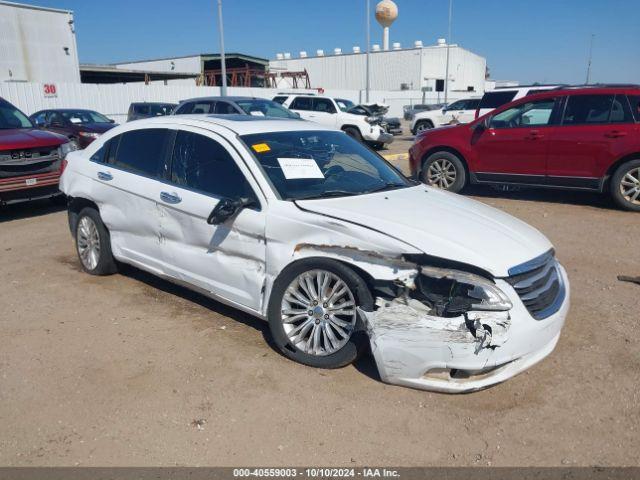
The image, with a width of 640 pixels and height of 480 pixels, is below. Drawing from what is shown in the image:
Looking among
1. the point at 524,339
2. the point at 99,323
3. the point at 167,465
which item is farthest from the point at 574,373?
the point at 99,323

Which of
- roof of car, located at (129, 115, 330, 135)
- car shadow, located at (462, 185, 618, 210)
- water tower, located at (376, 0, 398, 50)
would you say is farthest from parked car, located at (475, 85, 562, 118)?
water tower, located at (376, 0, 398, 50)

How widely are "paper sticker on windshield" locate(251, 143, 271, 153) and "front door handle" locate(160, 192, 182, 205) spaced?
2.37ft

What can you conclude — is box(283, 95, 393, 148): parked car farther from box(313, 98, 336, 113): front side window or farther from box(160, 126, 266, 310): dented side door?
box(160, 126, 266, 310): dented side door

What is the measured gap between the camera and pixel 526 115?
8.60 meters

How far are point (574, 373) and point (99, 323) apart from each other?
3.54 metres

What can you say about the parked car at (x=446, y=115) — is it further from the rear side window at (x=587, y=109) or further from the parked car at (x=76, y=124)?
the rear side window at (x=587, y=109)

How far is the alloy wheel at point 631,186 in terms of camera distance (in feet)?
25.7

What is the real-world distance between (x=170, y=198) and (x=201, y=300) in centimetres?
100

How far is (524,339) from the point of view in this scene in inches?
122

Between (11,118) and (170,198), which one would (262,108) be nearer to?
(11,118)

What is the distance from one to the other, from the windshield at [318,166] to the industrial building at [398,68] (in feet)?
167

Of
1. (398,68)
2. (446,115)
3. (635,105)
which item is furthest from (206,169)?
(398,68)

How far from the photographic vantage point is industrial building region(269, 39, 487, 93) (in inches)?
2205

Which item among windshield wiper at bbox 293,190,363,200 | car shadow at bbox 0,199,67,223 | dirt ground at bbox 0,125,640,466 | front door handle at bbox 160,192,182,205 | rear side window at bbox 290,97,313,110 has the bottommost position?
car shadow at bbox 0,199,67,223
